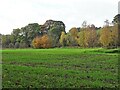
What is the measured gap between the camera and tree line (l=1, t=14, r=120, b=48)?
311 ft

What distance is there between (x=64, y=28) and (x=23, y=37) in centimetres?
2072

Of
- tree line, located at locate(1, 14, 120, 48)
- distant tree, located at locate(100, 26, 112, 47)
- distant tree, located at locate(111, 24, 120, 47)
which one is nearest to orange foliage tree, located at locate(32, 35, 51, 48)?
tree line, located at locate(1, 14, 120, 48)

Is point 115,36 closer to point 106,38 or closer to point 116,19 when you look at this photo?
point 106,38

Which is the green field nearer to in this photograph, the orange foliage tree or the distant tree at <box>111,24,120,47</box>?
the distant tree at <box>111,24,120,47</box>

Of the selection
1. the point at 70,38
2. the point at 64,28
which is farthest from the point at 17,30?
the point at 70,38

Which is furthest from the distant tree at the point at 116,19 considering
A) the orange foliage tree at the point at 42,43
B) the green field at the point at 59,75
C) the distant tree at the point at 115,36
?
the green field at the point at 59,75

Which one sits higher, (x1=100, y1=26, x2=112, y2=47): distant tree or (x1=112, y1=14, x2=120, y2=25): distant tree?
(x1=112, y1=14, x2=120, y2=25): distant tree

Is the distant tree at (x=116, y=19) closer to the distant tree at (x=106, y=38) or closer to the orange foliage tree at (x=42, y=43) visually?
the distant tree at (x=106, y=38)

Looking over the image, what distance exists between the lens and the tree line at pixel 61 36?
94938mm

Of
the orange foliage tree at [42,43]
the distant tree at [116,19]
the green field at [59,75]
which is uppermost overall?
the distant tree at [116,19]

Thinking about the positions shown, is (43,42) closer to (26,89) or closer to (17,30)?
(17,30)

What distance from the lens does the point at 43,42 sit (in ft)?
389

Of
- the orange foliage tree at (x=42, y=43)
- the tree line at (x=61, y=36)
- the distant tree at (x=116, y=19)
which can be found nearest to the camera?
the tree line at (x=61, y=36)

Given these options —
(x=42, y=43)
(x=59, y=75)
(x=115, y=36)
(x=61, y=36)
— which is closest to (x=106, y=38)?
(x=115, y=36)
